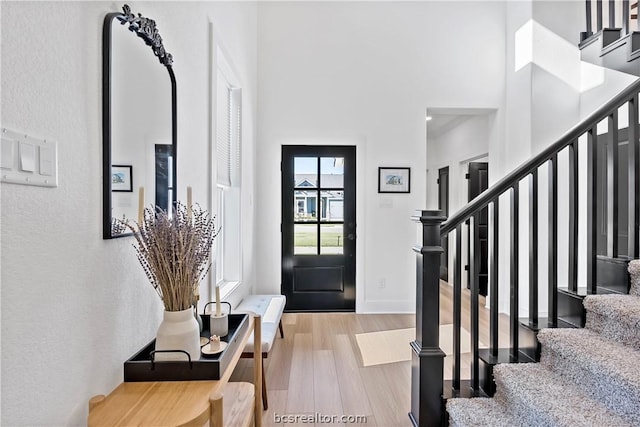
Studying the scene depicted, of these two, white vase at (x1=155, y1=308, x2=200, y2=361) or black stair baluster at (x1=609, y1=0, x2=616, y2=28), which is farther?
black stair baluster at (x1=609, y1=0, x2=616, y2=28)

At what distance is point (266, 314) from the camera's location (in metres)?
3.07

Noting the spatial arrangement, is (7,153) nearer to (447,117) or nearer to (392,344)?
(392,344)

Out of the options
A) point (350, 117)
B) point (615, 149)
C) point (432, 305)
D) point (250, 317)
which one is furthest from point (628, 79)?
point (250, 317)

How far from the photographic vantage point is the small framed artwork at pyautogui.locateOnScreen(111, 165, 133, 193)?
3.89ft

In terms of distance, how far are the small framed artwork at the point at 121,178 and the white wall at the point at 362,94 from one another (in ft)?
9.99

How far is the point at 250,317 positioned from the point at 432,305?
0.91 metres

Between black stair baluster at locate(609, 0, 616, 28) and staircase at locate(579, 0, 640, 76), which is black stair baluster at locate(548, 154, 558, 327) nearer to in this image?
staircase at locate(579, 0, 640, 76)

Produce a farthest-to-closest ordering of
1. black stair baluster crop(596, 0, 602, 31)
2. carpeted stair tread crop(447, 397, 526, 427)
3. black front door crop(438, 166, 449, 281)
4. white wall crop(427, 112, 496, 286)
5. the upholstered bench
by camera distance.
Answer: black front door crop(438, 166, 449, 281)
white wall crop(427, 112, 496, 286)
black stair baluster crop(596, 0, 602, 31)
the upholstered bench
carpeted stair tread crop(447, 397, 526, 427)

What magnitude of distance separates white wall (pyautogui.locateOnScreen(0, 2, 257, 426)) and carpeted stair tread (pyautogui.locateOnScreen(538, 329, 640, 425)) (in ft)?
5.89

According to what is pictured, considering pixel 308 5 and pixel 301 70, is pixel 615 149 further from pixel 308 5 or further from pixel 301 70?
pixel 308 5

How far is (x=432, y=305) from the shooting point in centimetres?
182

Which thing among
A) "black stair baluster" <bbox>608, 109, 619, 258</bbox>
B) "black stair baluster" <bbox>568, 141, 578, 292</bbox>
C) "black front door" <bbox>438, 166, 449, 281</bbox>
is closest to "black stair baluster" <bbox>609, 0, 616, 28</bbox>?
"black stair baluster" <bbox>608, 109, 619, 258</bbox>

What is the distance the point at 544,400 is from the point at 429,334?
0.53m

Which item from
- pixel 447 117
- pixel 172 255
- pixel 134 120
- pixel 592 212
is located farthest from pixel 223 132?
pixel 447 117
